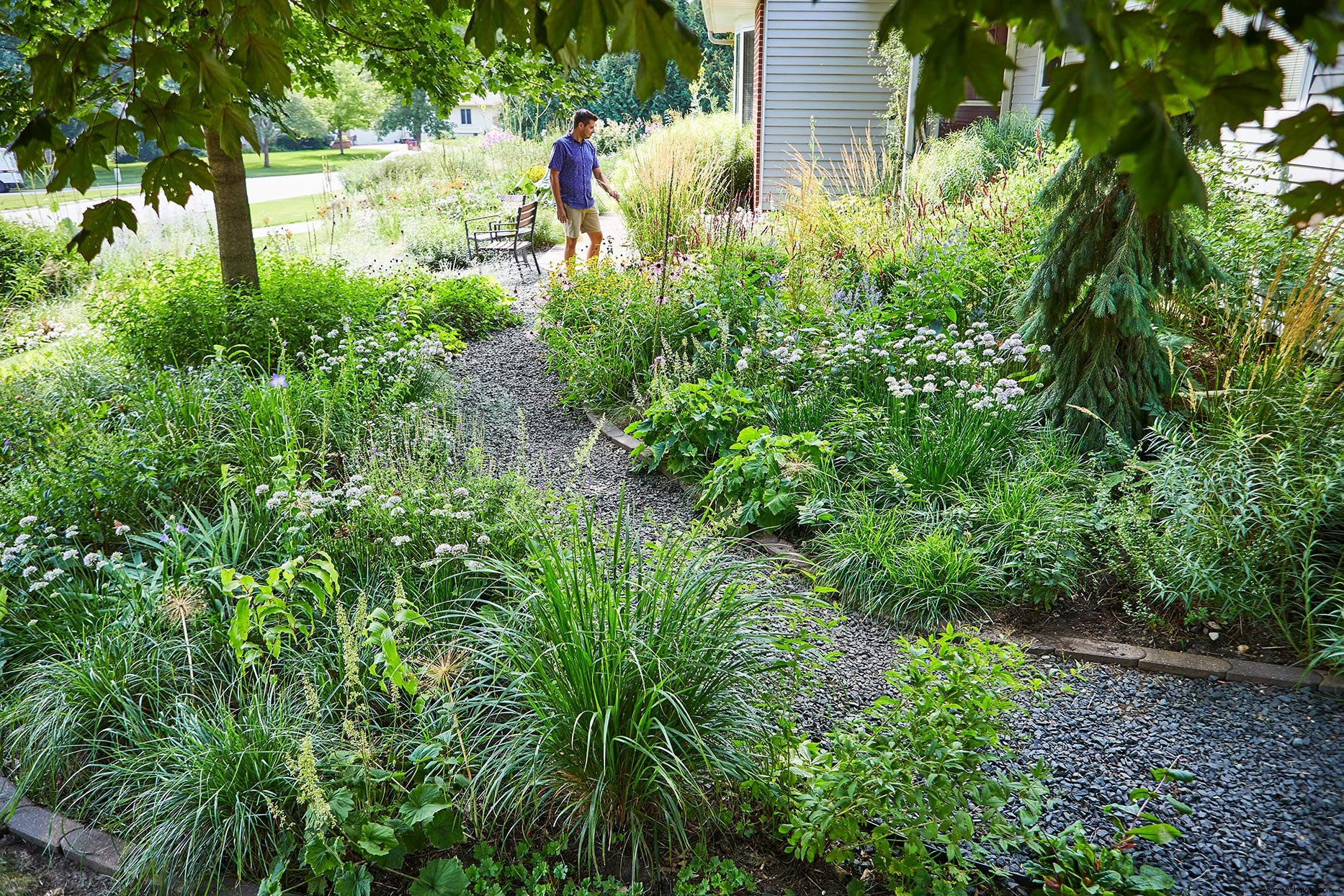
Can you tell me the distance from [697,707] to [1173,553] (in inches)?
91.3

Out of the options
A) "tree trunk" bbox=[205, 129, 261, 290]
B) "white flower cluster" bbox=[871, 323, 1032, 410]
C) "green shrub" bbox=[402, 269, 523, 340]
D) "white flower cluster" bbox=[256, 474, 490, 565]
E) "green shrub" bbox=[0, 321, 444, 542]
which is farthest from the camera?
"green shrub" bbox=[402, 269, 523, 340]

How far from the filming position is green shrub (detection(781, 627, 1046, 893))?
2213mm

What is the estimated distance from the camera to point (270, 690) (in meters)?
2.91

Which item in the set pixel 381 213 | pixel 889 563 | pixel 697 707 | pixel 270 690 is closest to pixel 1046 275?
pixel 889 563

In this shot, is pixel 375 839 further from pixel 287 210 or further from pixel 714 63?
pixel 714 63

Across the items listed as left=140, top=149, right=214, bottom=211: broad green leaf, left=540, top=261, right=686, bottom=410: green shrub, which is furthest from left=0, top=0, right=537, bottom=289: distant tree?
left=540, top=261, right=686, bottom=410: green shrub

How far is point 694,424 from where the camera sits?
5.10m

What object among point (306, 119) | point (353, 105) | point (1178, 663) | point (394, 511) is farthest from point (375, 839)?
point (306, 119)

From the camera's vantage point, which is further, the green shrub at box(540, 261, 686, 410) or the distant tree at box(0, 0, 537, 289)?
the green shrub at box(540, 261, 686, 410)

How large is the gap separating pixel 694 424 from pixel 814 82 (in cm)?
1019

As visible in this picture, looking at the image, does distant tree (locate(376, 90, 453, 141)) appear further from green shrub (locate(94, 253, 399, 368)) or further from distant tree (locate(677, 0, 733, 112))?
green shrub (locate(94, 253, 399, 368))

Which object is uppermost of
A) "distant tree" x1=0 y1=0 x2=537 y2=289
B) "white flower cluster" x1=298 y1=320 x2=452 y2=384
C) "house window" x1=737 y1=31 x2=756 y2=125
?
"house window" x1=737 y1=31 x2=756 y2=125

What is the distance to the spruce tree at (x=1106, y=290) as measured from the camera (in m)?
4.54

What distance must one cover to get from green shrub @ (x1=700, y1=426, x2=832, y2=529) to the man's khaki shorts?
550cm
